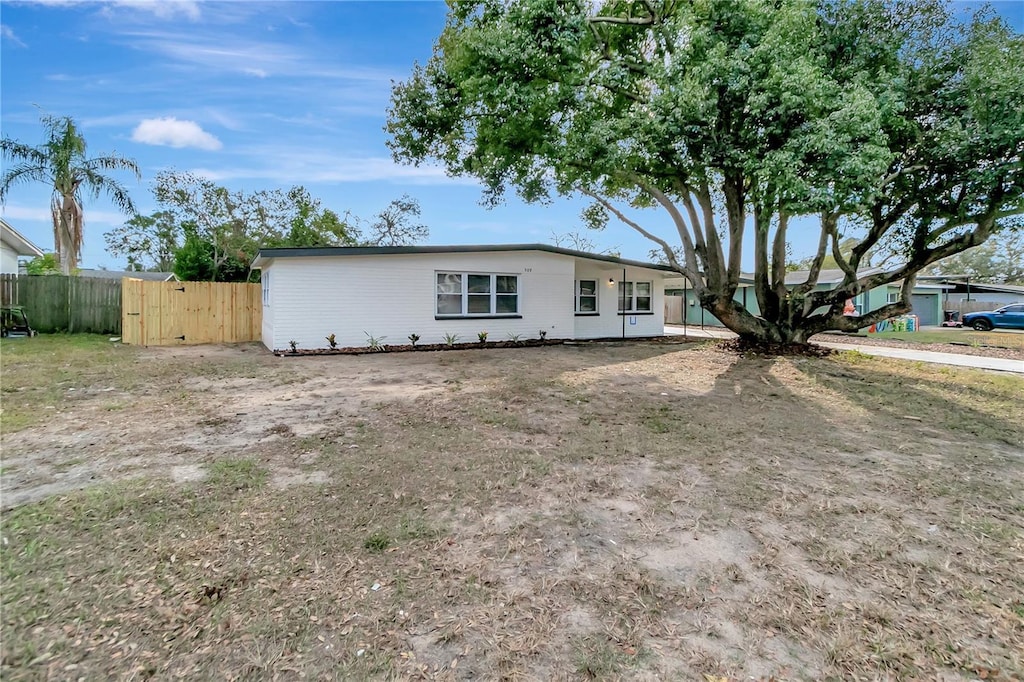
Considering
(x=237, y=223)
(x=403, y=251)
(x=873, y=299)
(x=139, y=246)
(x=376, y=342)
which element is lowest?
(x=376, y=342)

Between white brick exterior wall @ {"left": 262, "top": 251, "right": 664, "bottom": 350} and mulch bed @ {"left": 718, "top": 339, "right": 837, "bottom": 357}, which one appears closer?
mulch bed @ {"left": 718, "top": 339, "right": 837, "bottom": 357}

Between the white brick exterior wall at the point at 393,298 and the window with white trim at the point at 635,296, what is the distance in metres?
2.29

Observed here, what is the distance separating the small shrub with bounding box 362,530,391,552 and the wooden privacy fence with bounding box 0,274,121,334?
15.4m

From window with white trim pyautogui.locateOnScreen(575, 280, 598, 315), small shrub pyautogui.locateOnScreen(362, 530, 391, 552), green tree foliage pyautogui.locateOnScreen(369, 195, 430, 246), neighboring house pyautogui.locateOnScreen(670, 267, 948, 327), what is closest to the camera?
small shrub pyautogui.locateOnScreen(362, 530, 391, 552)

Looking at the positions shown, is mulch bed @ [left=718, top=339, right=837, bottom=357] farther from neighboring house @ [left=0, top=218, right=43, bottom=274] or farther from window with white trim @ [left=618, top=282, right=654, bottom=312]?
neighboring house @ [left=0, top=218, right=43, bottom=274]

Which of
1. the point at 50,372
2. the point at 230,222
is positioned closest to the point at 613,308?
the point at 50,372

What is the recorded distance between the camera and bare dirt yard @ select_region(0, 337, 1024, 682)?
185 centimetres

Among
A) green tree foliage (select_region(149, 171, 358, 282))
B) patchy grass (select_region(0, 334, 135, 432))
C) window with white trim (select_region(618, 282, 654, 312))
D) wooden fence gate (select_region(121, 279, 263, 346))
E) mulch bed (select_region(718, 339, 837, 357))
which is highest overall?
green tree foliage (select_region(149, 171, 358, 282))

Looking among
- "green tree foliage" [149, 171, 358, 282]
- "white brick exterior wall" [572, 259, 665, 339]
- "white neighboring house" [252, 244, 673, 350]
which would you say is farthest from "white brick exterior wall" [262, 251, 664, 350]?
"green tree foliage" [149, 171, 358, 282]

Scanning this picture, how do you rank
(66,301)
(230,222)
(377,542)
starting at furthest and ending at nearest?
(230,222)
(66,301)
(377,542)

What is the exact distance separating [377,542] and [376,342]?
9999 mm

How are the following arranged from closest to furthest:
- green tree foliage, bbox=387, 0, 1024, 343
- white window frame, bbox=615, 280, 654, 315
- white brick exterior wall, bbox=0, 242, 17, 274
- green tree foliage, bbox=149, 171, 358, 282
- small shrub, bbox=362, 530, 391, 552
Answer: small shrub, bbox=362, 530, 391, 552, green tree foliage, bbox=387, 0, 1024, 343, white brick exterior wall, bbox=0, 242, 17, 274, white window frame, bbox=615, 280, 654, 315, green tree foliage, bbox=149, 171, 358, 282

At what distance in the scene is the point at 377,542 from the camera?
2629 mm

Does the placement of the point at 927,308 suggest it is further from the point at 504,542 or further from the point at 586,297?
the point at 504,542
